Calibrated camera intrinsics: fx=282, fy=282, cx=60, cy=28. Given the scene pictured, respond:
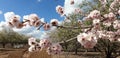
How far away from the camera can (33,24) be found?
136 inches

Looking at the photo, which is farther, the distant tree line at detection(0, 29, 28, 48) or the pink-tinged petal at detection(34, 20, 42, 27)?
the distant tree line at detection(0, 29, 28, 48)

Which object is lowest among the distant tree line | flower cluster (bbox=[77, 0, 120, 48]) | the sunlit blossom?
the sunlit blossom

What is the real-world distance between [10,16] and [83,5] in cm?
1517

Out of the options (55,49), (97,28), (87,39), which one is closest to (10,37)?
(97,28)

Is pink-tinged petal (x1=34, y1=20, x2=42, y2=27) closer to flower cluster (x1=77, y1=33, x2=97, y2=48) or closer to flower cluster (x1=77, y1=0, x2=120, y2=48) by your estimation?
flower cluster (x1=77, y1=0, x2=120, y2=48)

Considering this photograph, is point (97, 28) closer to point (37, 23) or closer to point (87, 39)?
point (37, 23)

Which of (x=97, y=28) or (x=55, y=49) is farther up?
(x=97, y=28)

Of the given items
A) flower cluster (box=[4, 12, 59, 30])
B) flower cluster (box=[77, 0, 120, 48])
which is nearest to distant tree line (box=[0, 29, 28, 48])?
flower cluster (box=[77, 0, 120, 48])

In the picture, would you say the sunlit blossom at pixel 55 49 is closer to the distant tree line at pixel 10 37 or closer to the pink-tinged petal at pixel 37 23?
the pink-tinged petal at pixel 37 23

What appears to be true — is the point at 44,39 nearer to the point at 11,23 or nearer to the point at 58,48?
the point at 58,48

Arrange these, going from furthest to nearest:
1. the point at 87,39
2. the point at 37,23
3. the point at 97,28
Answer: the point at 97,28, the point at 37,23, the point at 87,39

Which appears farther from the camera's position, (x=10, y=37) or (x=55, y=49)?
(x=10, y=37)

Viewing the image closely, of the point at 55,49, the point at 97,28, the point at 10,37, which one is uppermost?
the point at 10,37

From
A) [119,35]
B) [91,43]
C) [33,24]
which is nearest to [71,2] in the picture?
[119,35]
